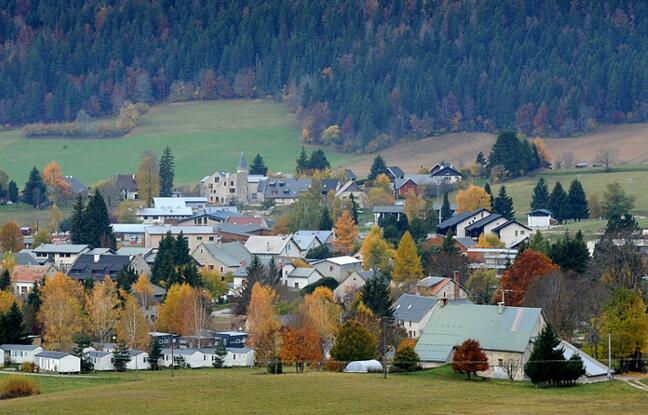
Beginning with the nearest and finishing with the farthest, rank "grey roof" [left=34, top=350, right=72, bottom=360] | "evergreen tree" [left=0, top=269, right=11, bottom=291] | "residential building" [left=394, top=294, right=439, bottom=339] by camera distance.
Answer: "grey roof" [left=34, top=350, right=72, bottom=360] < "residential building" [left=394, top=294, right=439, bottom=339] < "evergreen tree" [left=0, top=269, right=11, bottom=291]

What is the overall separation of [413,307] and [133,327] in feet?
35.3

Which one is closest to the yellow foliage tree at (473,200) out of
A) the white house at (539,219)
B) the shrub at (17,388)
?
the white house at (539,219)

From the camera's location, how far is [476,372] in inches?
2231

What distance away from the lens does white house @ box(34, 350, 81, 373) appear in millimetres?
61875

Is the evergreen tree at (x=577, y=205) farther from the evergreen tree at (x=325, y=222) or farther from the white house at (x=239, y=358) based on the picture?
the white house at (x=239, y=358)

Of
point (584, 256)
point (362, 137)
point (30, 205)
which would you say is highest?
point (362, 137)

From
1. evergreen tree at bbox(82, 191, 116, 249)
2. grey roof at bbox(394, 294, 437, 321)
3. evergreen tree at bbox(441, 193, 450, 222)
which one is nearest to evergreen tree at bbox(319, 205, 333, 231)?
evergreen tree at bbox(441, 193, 450, 222)

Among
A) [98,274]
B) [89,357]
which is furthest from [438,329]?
[98,274]

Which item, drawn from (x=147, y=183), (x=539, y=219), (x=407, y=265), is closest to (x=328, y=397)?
(x=407, y=265)

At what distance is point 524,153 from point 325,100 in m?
56.6

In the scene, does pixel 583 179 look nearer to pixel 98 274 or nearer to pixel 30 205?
pixel 30 205

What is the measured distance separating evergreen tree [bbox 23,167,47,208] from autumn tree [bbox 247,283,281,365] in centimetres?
5148

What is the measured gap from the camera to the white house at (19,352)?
64125 millimetres

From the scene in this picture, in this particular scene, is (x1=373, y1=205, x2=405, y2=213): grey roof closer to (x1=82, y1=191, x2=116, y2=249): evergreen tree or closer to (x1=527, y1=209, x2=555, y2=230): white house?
(x1=527, y1=209, x2=555, y2=230): white house
